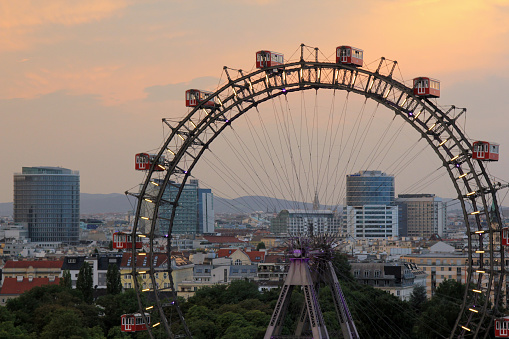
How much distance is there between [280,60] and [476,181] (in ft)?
45.4

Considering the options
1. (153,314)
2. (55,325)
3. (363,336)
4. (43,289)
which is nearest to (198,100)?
(363,336)

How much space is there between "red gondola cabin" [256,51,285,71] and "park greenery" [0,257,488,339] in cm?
1793

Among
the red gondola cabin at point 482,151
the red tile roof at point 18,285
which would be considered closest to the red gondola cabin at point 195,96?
the red gondola cabin at point 482,151

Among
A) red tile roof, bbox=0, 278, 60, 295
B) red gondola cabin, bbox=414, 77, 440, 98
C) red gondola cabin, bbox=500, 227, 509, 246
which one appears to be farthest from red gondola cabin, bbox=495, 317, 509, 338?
red tile roof, bbox=0, 278, 60, 295

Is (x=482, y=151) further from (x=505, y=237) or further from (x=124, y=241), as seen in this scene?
(x=124, y=241)

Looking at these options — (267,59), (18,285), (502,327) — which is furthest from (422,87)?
(18,285)

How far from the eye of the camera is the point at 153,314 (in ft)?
376

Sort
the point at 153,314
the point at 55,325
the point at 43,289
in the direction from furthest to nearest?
the point at 43,289 < the point at 153,314 < the point at 55,325

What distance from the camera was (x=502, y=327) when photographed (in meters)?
69.5

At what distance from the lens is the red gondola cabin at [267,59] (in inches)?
A: 2830

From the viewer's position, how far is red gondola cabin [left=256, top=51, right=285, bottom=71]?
71.9m

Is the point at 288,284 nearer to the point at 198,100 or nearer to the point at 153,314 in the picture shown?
the point at 198,100

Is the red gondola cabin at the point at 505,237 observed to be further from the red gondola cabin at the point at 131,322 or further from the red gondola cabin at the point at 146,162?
the red gondola cabin at the point at 131,322

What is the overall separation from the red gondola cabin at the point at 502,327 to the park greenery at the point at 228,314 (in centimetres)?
811
